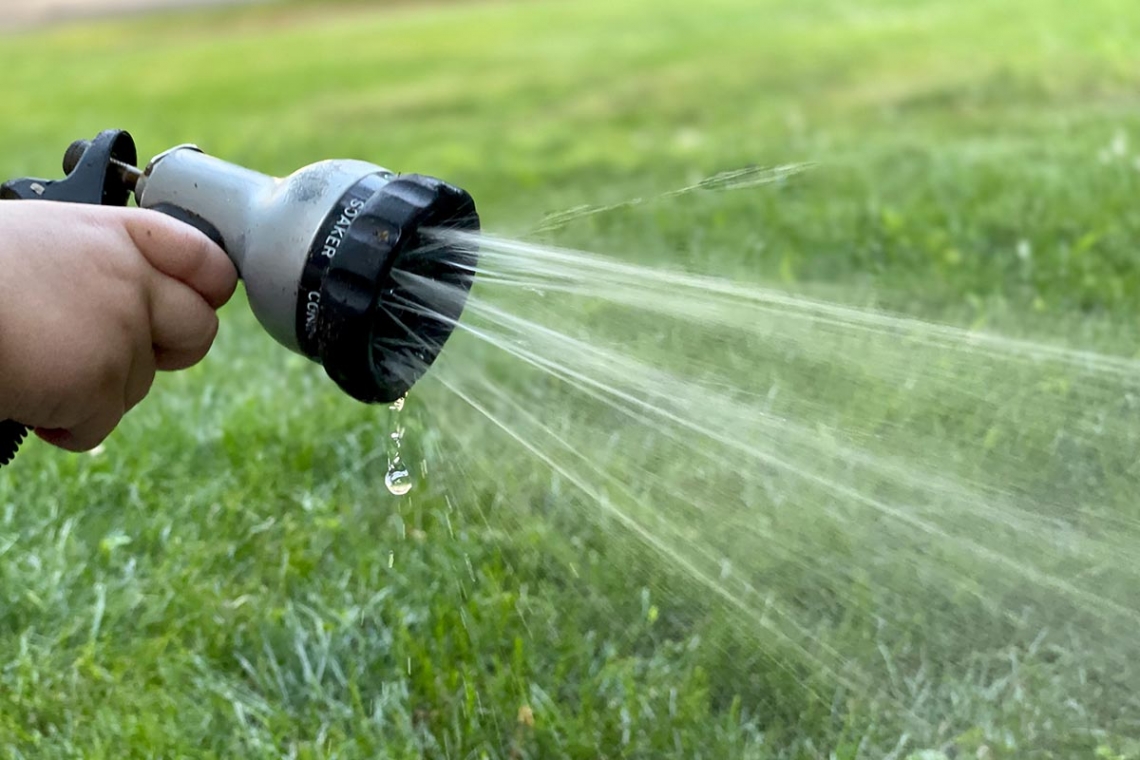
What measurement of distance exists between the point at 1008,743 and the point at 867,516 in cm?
28

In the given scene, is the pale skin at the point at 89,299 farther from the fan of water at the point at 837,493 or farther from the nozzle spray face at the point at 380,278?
the fan of water at the point at 837,493

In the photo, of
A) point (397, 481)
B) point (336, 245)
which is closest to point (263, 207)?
point (336, 245)

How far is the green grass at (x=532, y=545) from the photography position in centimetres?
143

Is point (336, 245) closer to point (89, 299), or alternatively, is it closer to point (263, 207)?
point (263, 207)

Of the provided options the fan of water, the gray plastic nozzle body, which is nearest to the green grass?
the fan of water

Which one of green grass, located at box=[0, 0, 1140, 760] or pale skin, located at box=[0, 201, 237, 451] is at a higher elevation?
pale skin, located at box=[0, 201, 237, 451]

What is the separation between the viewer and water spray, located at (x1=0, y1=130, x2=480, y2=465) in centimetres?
112

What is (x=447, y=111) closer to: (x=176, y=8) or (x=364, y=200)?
(x=364, y=200)

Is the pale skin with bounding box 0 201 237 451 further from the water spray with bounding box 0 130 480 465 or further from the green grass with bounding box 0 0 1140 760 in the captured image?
the green grass with bounding box 0 0 1140 760

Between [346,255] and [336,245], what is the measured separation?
0.05 ft

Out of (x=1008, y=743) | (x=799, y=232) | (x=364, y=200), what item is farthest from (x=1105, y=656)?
(x=799, y=232)

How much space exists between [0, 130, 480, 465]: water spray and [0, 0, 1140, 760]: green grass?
1.05 ft

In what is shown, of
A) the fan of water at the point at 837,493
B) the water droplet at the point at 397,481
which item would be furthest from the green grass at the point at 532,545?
the water droplet at the point at 397,481

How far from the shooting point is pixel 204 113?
19.1 feet
